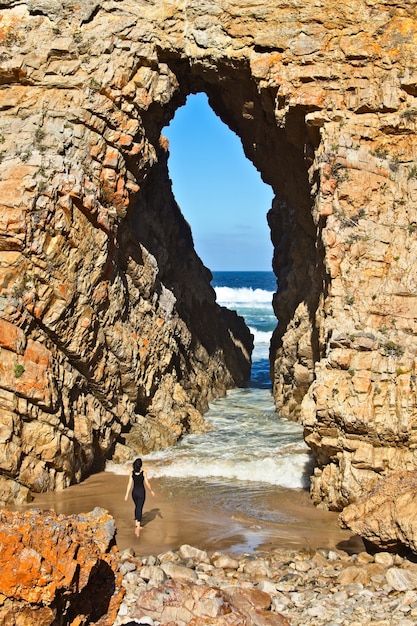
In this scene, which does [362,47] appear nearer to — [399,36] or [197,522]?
[399,36]

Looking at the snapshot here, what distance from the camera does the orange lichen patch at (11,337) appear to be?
1221cm

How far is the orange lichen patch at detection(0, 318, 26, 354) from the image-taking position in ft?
40.1

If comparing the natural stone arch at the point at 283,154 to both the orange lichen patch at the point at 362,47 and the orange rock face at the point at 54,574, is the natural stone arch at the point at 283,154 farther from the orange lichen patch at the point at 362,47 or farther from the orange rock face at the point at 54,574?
the orange rock face at the point at 54,574

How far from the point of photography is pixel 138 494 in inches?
433

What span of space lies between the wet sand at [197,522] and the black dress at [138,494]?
29cm

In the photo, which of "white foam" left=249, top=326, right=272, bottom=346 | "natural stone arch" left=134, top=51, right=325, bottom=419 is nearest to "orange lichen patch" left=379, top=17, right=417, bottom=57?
"natural stone arch" left=134, top=51, right=325, bottom=419

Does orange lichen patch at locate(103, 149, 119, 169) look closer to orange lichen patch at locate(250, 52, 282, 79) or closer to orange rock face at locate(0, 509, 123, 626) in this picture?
orange lichen patch at locate(250, 52, 282, 79)

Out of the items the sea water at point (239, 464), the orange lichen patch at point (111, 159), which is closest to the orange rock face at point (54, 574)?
the sea water at point (239, 464)

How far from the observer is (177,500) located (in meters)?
12.6

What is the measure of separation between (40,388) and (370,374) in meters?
6.34

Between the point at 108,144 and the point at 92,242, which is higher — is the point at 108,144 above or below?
above

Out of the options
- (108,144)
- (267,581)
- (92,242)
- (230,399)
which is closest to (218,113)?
(108,144)

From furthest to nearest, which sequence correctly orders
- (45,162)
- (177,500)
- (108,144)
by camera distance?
(108,144) → (45,162) → (177,500)

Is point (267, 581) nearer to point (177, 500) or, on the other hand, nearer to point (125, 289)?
point (177, 500)
